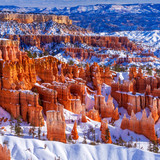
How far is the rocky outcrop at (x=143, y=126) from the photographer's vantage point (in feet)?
122

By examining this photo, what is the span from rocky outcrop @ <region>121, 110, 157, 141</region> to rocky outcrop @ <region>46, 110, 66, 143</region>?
1072 centimetres

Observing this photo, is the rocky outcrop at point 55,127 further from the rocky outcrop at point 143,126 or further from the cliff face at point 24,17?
the cliff face at point 24,17

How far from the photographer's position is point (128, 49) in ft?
438

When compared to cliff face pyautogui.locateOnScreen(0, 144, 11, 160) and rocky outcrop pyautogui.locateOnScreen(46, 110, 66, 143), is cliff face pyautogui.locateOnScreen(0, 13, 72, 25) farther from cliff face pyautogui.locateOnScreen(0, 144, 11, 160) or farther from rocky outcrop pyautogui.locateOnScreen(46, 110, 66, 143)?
cliff face pyautogui.locateOnScreen(0, 144, 11, 160)

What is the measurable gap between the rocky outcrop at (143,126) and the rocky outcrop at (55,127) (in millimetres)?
10716

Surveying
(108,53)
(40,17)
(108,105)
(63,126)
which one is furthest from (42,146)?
(40,17)

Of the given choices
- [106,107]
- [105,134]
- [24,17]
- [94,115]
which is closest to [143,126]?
[105,134]

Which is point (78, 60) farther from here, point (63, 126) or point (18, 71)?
point (63, 126)

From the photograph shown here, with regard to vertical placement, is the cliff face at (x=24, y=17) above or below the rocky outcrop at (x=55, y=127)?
above

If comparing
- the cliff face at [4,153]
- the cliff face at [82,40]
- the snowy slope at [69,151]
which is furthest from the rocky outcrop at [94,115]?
the cliff face at [82,40]

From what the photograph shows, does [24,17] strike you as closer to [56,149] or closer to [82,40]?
[82,40]

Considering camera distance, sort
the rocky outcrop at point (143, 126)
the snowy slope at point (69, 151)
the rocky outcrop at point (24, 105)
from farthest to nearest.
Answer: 1. the rocky outcrop at point (143, 126)
2. the rocky outcrop at point (24, 105)
3. the snowy slope at point (69, 151)

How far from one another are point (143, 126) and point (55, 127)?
40.7 ft

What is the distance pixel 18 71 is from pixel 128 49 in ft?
326
